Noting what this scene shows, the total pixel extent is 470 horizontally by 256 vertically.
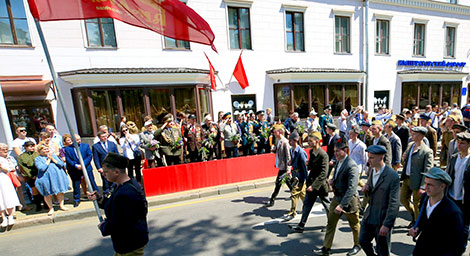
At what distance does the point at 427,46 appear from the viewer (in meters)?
16.2

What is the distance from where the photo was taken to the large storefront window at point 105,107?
9.93 m

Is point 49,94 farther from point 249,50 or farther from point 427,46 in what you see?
point 427,46

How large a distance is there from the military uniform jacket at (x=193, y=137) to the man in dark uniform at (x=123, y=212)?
505 centimetres

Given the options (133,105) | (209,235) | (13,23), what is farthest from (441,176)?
(13,23)

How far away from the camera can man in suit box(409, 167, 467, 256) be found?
2.14 m

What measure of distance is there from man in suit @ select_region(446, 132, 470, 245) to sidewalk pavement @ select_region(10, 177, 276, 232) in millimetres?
4093

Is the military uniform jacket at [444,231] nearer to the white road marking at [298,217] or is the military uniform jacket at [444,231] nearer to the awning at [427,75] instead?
the white road marking at [298,217]

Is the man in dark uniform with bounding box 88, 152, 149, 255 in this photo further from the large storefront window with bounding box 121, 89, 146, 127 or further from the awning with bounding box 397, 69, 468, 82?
the awning with bounding box 397, 69, 468, 82

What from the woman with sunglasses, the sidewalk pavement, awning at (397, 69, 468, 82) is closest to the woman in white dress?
the sidewalk pavement

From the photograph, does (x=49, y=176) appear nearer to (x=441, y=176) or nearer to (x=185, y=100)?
(x=185, y=100)

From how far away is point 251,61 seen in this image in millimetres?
12539

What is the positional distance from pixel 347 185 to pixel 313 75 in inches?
429

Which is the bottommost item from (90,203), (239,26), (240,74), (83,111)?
(90,203)

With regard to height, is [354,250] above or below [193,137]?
below
